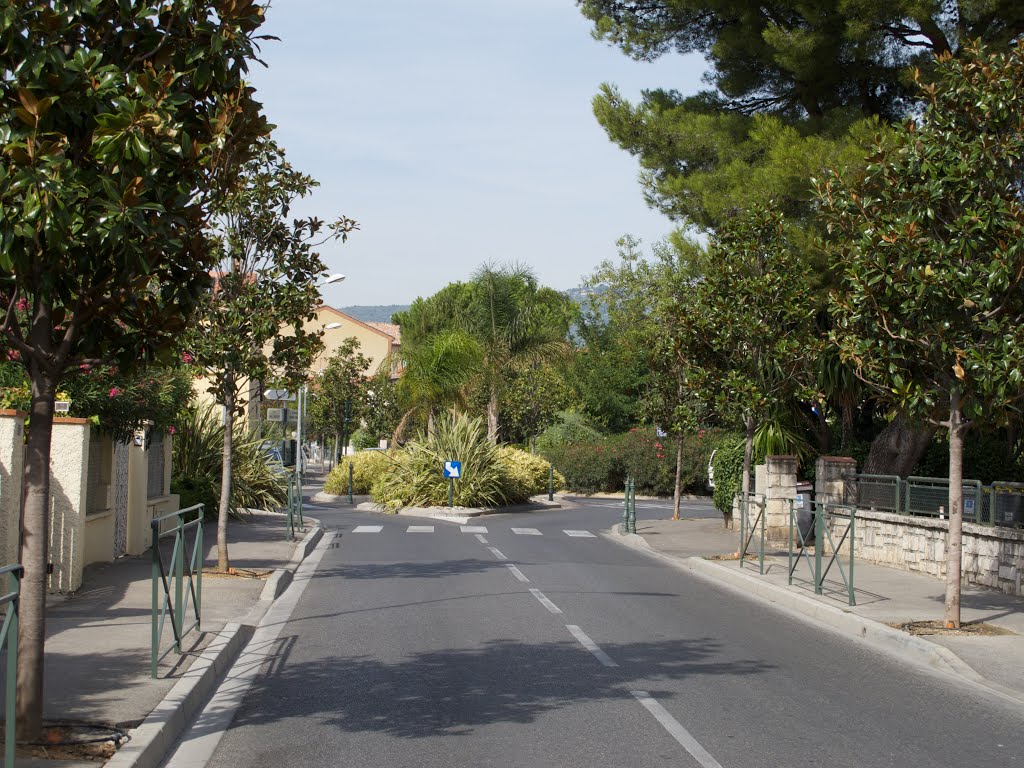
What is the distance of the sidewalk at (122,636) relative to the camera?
6891 mm

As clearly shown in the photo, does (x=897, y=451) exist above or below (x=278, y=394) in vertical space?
below

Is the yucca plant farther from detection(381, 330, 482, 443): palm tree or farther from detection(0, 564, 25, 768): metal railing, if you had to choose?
detection(0, 564, 25, 768): metal railing

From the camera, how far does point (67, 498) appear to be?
12.1m

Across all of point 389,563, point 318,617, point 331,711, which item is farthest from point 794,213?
point 331,711

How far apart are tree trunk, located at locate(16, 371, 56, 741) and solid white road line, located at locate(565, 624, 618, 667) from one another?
470 cm

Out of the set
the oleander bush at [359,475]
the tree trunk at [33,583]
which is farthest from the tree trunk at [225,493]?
the oleander bush at [359,475]

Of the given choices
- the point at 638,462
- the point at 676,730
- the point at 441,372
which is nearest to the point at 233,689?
the point at 676,730

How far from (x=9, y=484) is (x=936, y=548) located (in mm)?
12232

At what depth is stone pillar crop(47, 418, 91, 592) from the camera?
11.9m

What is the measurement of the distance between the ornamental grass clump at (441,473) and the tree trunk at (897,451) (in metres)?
14.1

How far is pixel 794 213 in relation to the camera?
19859 mm

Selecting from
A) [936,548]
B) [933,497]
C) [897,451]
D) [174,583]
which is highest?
[897,451]

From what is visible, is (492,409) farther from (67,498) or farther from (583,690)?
(583,690)

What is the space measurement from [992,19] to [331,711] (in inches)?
671
